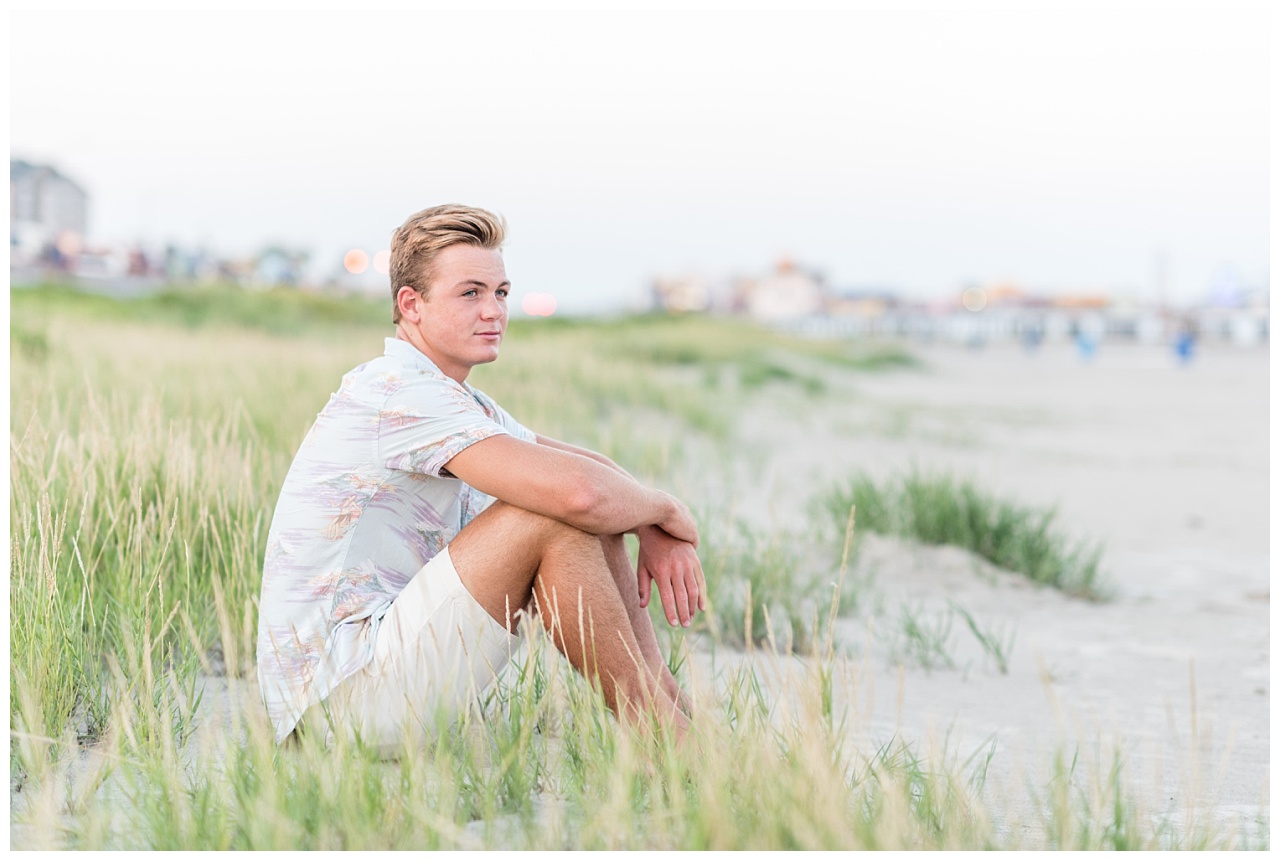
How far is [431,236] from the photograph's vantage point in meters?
2.66

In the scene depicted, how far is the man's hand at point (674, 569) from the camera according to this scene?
274 cm

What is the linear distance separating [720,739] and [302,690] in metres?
0.92

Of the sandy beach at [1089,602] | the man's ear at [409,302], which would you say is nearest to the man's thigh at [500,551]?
the man's ear at [409,302]

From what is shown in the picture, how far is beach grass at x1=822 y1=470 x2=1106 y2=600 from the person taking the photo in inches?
213

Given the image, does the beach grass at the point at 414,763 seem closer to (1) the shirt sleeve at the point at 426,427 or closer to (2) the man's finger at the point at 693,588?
(2) the man's finger at the point at 693,588

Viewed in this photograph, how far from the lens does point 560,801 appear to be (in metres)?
2.30

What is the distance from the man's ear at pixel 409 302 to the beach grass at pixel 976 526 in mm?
3354

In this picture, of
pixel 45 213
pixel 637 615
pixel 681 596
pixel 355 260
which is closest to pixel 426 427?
pixel 637 615

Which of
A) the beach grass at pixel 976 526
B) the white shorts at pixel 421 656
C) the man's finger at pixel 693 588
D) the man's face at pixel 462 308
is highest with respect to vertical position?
the man's face at pixel 462 308

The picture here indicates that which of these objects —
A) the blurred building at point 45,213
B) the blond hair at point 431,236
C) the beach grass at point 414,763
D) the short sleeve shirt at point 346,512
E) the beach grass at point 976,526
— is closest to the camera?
the beach grass at point 414,763

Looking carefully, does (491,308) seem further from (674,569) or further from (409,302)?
(674,569)

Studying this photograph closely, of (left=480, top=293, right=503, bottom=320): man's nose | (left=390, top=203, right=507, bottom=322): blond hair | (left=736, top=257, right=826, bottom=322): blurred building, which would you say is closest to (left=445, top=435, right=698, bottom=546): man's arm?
(left=480, top=293, right=503, bottom=320): man's nose

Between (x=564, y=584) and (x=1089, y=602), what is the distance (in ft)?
11.7

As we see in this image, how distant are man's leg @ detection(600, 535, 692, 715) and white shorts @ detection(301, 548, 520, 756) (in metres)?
0.27
